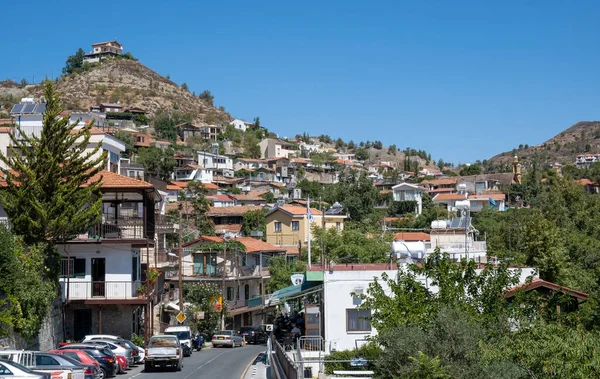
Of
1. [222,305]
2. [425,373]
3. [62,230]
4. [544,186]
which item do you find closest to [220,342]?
[222,305]

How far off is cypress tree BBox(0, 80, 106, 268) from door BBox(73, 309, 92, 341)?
7046mm

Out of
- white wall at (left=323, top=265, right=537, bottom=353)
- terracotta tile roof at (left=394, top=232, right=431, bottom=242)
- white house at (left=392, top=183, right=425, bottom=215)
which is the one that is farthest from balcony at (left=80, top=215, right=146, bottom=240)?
white house at (left=392, top=183, right=425, bottom=215)

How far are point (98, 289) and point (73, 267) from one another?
2.03 m

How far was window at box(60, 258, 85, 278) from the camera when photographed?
147 ft

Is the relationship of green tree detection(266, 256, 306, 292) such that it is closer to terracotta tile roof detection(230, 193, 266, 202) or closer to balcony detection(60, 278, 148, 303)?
balcony detection(60, 278, 148, 303)

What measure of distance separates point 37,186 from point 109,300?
9.62 metres

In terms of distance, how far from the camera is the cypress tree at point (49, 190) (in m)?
37.5

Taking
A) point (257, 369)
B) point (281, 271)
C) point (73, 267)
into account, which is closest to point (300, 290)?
point (257, 369)

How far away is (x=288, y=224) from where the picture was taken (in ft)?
335

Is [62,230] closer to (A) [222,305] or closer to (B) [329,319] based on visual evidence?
(B) [329,319]

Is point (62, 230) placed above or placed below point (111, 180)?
below

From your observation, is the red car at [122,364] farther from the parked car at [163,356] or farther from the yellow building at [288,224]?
the yellow building at [288,224]

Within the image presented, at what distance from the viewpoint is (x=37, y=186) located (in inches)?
1484

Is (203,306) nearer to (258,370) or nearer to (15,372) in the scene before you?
(258,370)
